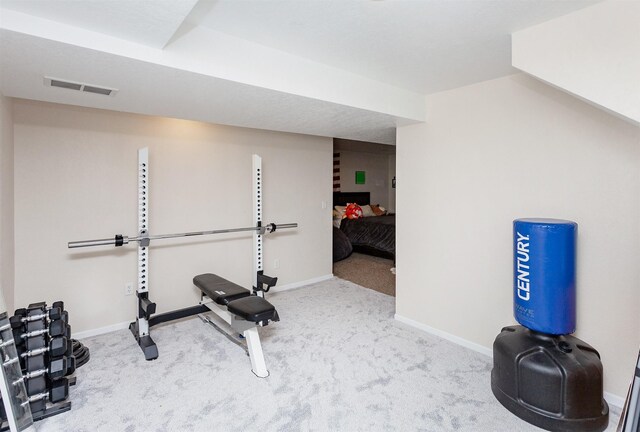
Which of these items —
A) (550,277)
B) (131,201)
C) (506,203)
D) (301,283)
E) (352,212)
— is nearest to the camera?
(550,277)

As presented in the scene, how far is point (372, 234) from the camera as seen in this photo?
6105mm

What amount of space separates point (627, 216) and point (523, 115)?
888 mm

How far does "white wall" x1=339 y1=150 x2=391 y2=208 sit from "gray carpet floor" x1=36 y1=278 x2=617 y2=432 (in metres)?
5.03

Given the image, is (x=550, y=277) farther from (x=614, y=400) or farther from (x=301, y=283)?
(x=301, y=283)

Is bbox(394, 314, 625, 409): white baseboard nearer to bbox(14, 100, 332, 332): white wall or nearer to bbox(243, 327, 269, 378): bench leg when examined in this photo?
bbox(243, 327, 269, 378): bench leg

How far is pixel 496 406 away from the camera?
1956 mm

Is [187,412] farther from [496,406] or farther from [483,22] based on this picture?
[483,22]

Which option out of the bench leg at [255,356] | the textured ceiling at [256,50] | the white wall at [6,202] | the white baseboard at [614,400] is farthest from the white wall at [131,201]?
the white baseboard at [614,400]

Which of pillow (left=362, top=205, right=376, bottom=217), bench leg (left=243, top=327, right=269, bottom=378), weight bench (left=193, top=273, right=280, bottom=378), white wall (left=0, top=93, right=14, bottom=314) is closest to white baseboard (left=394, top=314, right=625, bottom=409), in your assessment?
weight bench (left=193, top=273, right=280, bottom=378)

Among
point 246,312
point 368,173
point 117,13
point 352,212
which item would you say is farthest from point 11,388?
point 368,173

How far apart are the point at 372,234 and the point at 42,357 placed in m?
4.94

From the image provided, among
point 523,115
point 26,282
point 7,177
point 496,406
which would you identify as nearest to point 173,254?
point 26,282

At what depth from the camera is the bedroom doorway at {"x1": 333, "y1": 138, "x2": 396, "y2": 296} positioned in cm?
508

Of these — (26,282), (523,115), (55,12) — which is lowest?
(26,282)
